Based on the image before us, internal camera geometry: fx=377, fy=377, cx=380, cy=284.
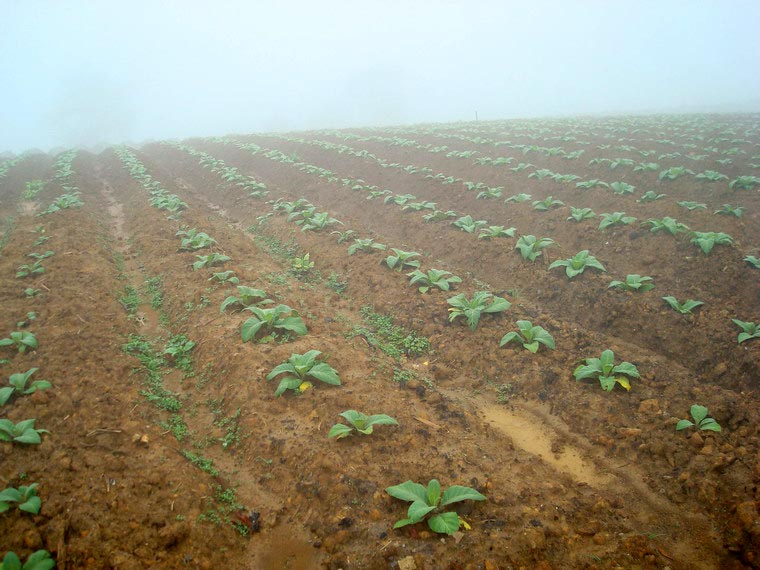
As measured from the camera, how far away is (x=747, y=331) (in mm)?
6164

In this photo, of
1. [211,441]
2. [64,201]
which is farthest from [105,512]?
[64,201]

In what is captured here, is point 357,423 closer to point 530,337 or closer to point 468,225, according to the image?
point 530,337

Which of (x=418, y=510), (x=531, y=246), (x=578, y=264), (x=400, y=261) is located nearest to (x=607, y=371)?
(x=578, y=264)

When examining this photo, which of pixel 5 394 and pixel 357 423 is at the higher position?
pixel 5 394

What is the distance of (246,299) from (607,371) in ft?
20.3

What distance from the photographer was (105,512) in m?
3.51

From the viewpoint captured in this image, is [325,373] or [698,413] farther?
[325,373]

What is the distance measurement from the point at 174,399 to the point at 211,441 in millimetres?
1111

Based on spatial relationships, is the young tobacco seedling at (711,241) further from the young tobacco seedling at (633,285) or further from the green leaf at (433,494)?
the green leaf at (433,494)

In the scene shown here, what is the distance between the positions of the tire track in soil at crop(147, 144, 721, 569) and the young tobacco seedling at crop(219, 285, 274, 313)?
3.69m

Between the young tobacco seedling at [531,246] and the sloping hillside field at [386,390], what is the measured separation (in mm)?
82

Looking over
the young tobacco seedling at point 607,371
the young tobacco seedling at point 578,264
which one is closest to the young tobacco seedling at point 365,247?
the young tobacco seedling at point 578,264

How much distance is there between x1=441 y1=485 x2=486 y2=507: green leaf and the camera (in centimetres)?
358

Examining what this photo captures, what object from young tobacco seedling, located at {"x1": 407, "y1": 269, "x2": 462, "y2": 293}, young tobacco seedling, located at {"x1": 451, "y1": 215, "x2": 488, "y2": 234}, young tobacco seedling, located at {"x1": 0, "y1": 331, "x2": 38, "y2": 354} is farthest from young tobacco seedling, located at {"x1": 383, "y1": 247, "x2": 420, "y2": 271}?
young tobacco seedling, located at {"x1": 0, "y1": 331, "x2": 38, "y2": 354}
